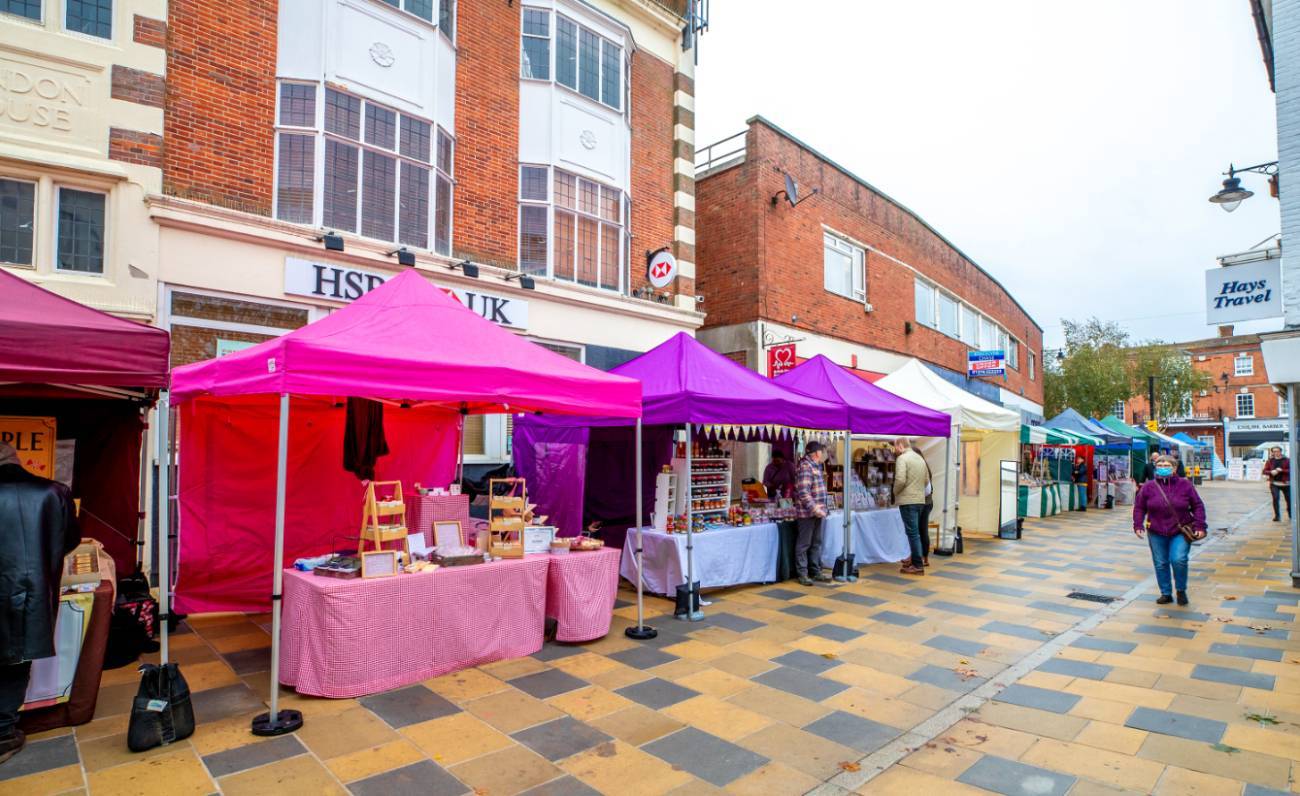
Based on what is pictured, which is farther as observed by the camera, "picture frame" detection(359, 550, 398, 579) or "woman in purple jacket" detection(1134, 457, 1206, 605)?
"woman in purple jacket" detection(1134, 457, 1206, 605)

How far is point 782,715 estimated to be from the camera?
4660mm

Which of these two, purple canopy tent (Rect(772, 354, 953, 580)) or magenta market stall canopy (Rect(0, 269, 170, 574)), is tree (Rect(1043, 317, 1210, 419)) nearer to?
purple canopy tent (Rect(772, 354, 953, 580))

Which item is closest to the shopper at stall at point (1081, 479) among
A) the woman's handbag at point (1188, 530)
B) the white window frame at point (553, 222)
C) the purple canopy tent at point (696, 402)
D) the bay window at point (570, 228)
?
the woman's handbag at point (1188, 530)

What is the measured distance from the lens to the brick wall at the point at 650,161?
13555 millimetres

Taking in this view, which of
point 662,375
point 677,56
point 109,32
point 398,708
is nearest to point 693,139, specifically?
point 677,56

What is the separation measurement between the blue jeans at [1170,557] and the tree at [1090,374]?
1223 inches

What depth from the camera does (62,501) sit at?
4184 mm

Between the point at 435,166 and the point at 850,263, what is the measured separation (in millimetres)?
11864

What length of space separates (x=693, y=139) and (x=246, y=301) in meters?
9.52

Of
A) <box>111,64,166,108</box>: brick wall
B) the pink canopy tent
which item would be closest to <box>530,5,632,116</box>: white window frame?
<box>111,64,166,108</box>: brick wall

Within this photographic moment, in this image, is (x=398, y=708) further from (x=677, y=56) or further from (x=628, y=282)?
(x=677, y=56)

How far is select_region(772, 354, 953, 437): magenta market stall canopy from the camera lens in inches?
367

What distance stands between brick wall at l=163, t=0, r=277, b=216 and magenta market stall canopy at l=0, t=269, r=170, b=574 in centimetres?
330

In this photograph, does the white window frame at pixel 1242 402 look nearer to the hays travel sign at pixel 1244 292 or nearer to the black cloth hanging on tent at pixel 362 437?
the hays travel sign at pixel 1244 292
